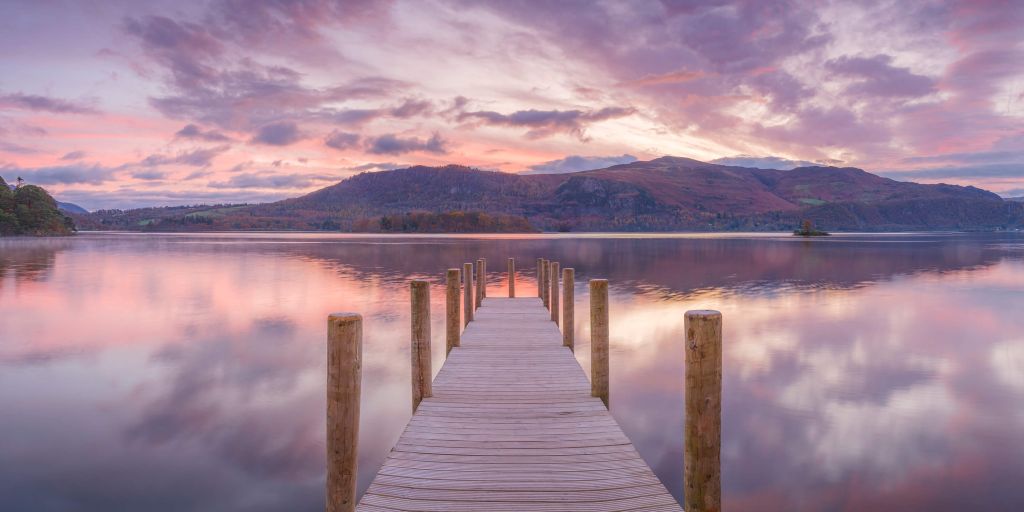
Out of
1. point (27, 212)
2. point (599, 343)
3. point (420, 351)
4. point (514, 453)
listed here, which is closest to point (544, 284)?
point (599, 343)

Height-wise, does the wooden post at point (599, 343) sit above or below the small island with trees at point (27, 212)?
below

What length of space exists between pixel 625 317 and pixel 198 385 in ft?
46.7

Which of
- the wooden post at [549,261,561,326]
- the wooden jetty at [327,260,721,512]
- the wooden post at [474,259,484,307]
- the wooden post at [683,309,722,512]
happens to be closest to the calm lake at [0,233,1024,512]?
the wooden post at [549,261,561,326]

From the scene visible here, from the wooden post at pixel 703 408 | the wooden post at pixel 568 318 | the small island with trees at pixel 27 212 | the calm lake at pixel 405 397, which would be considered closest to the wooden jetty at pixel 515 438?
the wooden post at pixel 703 408

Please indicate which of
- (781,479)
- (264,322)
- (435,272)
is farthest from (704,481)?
(435,272)

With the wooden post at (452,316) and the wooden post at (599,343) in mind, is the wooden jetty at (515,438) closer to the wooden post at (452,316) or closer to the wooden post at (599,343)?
the wooden post at (599,343)

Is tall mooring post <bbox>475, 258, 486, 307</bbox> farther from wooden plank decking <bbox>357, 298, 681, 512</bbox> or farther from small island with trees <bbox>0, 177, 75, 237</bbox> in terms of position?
small island with trees <bbox>0, 177, 75, 237</bbox>

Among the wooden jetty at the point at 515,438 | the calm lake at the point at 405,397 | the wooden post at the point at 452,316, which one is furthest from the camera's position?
the wooden post at the point at 452,316

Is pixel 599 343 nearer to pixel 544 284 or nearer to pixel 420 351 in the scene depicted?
pixel 420 351

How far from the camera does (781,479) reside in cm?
787

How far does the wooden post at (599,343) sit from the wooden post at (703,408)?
3.51 m

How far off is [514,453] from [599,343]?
2761 millimetres

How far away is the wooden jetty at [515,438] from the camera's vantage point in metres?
4.68

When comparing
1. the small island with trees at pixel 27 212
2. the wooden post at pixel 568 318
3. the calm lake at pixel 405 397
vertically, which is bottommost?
the calm lake at pixel 405 397
